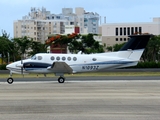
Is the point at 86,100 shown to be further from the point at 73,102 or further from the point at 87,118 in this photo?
the point at 87,118

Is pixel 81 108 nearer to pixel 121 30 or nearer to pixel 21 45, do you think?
pixel 21 45

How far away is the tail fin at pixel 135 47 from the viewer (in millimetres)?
36116

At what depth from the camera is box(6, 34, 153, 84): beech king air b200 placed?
34.3m

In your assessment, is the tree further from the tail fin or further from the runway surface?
the runway surface

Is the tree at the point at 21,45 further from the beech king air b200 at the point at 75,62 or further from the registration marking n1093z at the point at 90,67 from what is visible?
the registration marking n1093z at the point at 90,67

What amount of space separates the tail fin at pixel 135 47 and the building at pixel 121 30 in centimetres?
10838

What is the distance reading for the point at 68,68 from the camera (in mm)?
34438

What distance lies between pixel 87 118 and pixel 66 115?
996mm

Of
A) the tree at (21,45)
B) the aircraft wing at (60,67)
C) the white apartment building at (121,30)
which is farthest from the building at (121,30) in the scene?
the aircraft wing at (60,67)

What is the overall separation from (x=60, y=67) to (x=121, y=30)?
119 meters

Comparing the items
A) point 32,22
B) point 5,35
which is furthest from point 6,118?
point 32,22

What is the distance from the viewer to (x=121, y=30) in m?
152

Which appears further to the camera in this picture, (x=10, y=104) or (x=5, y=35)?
(x=5, y=35)

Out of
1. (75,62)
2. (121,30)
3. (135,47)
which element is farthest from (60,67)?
(121,30)
